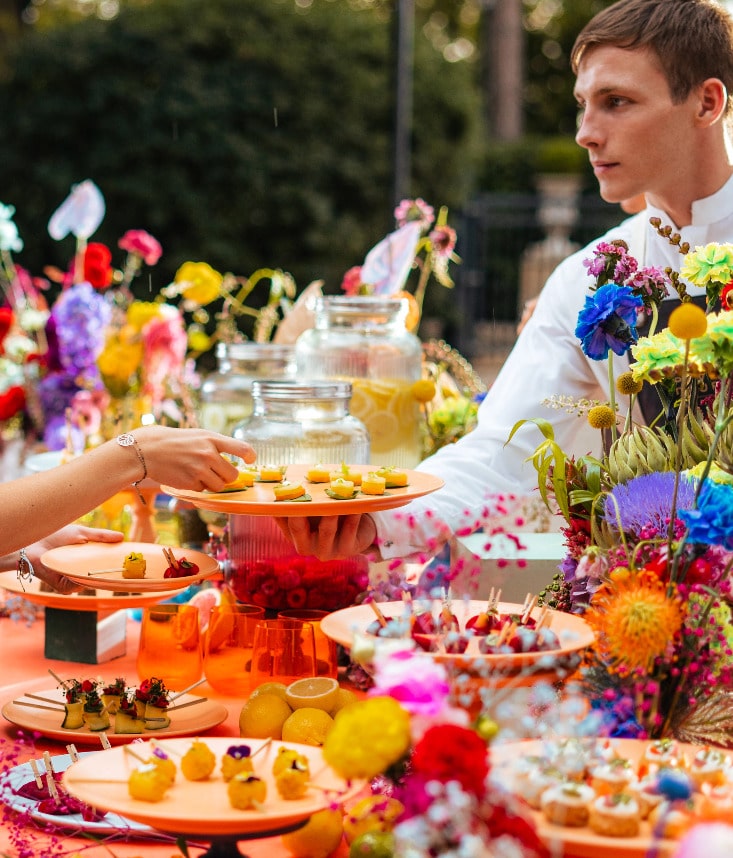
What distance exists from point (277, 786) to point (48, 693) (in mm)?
877

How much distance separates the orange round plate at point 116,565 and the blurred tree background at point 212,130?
7.48 meters

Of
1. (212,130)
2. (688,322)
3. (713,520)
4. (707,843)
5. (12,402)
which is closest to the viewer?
(707,843)

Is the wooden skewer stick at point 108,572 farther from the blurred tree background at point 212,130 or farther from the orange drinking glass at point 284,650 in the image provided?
the blurred tree background at point 212,130

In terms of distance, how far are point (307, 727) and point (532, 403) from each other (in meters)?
1.07

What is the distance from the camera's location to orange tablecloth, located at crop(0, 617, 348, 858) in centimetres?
156

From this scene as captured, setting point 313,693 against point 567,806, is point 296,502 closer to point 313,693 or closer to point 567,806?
point 313,693

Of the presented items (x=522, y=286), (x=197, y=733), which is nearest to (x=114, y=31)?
(x=522, y=286)

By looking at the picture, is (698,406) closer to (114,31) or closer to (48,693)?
(48,693)

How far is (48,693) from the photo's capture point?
207 centimetres

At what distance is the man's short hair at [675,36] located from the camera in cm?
247

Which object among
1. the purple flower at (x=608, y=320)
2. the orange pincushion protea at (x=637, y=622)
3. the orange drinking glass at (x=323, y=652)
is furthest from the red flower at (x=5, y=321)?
the orange pincushion protea at (x=637, y=622)

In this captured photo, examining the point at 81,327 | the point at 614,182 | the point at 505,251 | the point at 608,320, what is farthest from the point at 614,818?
the point at 505,251

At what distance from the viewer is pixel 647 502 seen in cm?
159

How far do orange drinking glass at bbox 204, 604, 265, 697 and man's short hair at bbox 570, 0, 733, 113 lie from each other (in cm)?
128
